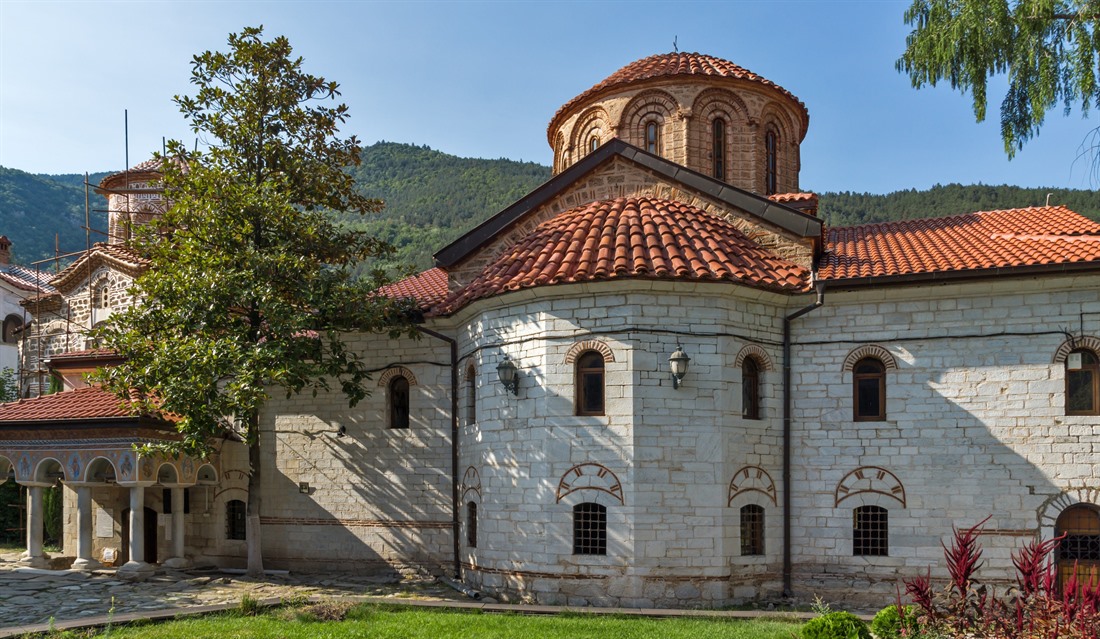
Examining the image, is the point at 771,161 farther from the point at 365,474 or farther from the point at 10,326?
the point at 10,326

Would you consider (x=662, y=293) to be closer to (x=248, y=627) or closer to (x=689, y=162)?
(x=689, y=162)

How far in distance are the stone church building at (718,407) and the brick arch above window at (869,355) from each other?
0.10ft

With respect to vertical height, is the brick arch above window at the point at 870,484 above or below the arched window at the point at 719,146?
below

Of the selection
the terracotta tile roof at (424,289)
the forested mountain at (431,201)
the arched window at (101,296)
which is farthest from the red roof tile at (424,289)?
the forested mountain at (431,201)

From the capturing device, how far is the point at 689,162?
54.5 feet

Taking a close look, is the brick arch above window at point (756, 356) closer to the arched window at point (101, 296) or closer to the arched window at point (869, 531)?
the arched window at point (869, 531)

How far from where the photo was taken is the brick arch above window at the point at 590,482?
12.0 meters

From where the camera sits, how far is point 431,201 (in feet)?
221

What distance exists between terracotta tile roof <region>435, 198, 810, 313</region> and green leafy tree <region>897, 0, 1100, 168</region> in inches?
131

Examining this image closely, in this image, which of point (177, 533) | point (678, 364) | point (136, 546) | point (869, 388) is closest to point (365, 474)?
point (177, 533)

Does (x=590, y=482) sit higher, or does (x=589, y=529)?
(x=590, y=482)

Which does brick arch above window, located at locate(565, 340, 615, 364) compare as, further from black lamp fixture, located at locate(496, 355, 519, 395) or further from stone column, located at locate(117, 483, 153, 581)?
stone column, located at locate(117, 483, 153, 581)

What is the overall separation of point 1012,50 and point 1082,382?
451 cm

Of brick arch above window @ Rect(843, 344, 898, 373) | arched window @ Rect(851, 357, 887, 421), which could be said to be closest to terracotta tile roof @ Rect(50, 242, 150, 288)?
brick arch above window @ Rect(843, 344, 898, 373)
